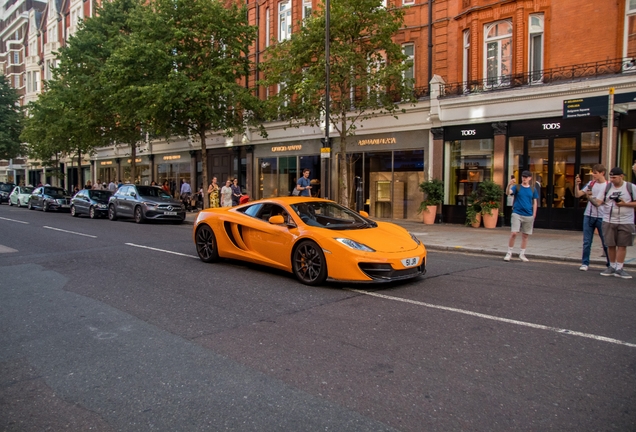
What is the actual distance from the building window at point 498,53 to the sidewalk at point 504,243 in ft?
17.8

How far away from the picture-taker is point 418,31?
19828 millimetres

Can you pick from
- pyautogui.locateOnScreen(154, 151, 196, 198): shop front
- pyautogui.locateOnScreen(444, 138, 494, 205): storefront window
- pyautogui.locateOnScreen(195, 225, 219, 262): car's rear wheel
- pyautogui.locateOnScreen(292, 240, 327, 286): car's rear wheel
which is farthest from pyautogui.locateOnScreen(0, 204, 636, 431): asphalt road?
pyautogui.locateOnScreen(154, 151, 196, 198): shop front

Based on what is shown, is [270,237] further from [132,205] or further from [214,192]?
[132,205]

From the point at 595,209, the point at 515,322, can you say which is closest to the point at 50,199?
the point at 595,209

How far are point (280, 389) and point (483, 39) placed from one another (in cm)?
1742

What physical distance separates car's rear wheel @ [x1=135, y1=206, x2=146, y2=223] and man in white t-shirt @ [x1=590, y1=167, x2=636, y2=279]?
52.7 feet

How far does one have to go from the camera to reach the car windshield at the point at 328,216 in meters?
7.80

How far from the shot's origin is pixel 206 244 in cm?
935

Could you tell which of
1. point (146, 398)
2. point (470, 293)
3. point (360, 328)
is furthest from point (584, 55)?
point (146, 398)

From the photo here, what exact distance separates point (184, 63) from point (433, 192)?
12.3 m

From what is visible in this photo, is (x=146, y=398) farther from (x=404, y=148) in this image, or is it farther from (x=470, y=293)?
(x=404, y=148)

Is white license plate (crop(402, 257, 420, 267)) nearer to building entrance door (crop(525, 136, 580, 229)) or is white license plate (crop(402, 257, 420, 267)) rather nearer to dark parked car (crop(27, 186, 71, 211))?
building entrance door (crop(525, 136, 580, 229))

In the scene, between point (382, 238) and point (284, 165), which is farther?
point (284, 165)

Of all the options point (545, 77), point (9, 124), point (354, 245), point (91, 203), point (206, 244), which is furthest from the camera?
point (9, 124)
